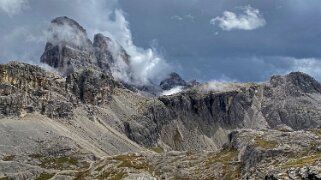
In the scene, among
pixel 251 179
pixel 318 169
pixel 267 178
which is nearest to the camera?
pixel 318 169

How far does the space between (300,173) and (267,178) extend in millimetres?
11621

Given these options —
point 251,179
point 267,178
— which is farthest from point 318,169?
point 251,179

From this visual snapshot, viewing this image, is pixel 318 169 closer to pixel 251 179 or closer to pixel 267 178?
pixel 267 178

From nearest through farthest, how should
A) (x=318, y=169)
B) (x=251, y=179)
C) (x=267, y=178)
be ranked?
(x=318, y=169) < (x=267, y=178) < (x=251, y=179)

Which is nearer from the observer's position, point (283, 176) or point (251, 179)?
point (283, 176)

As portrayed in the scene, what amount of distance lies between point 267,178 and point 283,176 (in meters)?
7.74

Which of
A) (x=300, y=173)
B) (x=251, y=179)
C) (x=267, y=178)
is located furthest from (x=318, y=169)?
(x=251, y=179)

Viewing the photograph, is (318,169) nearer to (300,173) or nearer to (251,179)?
(300,173)

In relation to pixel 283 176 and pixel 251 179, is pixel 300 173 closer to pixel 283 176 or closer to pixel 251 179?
pixel 283 176

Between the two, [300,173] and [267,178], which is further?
[267,178]

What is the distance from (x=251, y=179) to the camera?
552ft

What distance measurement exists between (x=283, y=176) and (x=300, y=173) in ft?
14.5

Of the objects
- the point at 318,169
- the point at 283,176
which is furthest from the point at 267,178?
the point at 318,169

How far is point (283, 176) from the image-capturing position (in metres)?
138
